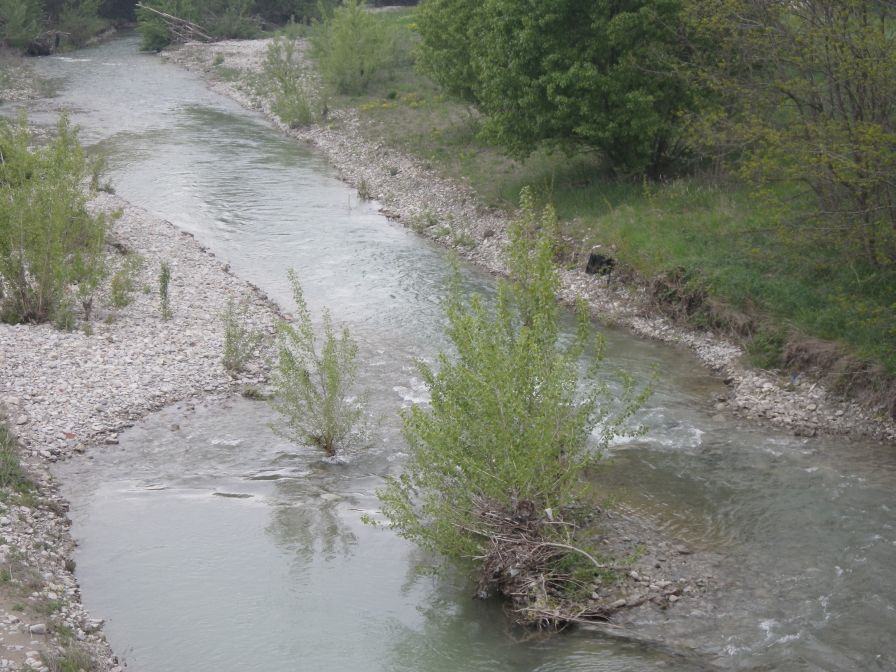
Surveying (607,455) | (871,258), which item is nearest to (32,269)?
(607,455)

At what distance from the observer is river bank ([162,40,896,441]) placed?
14.4 m

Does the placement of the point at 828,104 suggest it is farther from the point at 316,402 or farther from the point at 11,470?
the point at 11,470

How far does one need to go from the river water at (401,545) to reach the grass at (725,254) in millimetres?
1520

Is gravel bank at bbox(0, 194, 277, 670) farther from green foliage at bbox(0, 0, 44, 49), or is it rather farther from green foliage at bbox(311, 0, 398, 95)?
green foliage at bbox(0, 0, 44, 49)

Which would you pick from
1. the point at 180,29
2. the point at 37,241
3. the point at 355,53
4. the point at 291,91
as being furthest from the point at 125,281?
the point at 180,29

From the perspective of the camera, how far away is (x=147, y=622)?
385 inches

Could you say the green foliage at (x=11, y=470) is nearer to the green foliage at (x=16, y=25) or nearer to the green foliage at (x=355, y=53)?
the green foliage at (x=355, y=53)

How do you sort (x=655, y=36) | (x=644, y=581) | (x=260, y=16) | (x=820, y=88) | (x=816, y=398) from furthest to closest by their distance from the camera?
(x=260, y=16) → (x=655, y=36) → (x=820, y=88) → (x=816, y=398) → (x=644, y=581)

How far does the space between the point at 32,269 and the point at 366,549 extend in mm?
9191

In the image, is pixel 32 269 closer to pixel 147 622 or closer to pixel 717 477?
pixel 147 622

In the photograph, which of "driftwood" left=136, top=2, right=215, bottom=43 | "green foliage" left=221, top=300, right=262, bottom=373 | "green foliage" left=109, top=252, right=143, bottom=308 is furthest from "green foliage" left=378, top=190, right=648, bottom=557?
"driftwood" left=136, top=2, right=215, bottom=43

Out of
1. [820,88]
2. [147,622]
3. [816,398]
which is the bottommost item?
[147,622]

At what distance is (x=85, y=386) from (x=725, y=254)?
39.2 ft

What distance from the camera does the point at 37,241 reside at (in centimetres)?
1666
